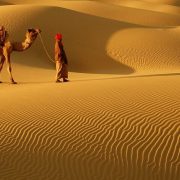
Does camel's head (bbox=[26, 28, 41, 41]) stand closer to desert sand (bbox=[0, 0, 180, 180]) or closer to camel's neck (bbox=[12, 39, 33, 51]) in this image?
camel's neck (bbox=[12, 39, 33, 51])

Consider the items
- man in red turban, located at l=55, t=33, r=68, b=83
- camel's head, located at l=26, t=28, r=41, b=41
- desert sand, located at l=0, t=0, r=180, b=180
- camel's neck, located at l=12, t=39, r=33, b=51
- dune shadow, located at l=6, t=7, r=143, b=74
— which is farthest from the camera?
dune shadow, located at l=6, t=7, r=143, b=74

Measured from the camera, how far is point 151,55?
83.9ft

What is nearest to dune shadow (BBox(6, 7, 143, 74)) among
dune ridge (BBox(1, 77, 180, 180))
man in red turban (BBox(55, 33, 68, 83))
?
man in red turban (BBox(55, 33, 68, 83))

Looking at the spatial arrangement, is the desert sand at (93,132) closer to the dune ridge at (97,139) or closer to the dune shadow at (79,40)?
the dune ridge at (97,139)

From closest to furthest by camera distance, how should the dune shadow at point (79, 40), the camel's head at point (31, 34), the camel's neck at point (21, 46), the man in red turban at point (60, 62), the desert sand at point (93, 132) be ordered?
the desert sand at point (93, 132)
the camel's head at point (31, 34)
the man in red turban at point (60, 62)
the camel's neck at point (21, 46)
the dune shadow at point (79, 40)

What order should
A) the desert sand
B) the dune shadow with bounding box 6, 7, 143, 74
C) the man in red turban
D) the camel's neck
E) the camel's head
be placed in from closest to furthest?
the desert sand
the camel's head
the man in red turban
the camel's neck
the dune shadow with bounding box 6, 7, 143, 74

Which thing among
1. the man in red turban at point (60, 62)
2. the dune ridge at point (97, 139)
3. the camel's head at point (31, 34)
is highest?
the camel's head at point (31, 34)

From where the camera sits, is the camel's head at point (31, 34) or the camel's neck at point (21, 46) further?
the camel's neck at point (21, 46)

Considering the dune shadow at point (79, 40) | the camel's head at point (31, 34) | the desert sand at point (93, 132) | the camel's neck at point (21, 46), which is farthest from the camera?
the dune shadow at point (79, 40)

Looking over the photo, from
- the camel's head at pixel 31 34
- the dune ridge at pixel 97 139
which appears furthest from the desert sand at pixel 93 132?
the camel's head at pixel 31 34

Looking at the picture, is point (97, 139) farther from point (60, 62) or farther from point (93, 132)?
point (60, 62)

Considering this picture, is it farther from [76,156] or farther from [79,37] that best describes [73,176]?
[79,37]

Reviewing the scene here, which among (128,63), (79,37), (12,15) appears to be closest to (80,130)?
(128,63)

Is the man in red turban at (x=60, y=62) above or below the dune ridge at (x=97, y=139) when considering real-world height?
above
